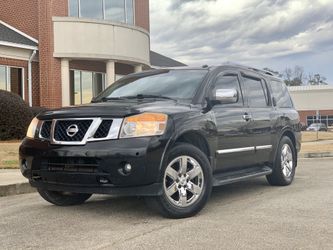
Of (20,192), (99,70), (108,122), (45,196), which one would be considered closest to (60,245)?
(108,122)

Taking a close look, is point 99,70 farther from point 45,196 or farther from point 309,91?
point 309,91

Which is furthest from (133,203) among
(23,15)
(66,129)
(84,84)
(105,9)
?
(105,9)

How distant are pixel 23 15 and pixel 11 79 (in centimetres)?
317

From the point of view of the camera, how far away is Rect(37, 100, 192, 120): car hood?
6.02 metres

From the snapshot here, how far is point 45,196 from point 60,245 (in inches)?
81.9

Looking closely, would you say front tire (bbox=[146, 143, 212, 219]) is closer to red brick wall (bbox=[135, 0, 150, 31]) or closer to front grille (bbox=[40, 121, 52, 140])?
front grille (bbox=[40, 121, 52, 140])

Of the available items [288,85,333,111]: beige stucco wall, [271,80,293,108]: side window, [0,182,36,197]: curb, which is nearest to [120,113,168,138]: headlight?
[0,182,36,197]: curb

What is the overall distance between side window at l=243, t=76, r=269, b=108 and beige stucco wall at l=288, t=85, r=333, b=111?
75.7 meters

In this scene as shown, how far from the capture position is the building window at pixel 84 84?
24.0 metres

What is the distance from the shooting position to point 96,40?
23094mm

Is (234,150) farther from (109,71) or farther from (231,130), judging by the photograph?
(109,71)

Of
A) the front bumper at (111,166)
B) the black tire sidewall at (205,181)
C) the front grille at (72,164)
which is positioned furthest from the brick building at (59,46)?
the black tire sidewall at (205,181)

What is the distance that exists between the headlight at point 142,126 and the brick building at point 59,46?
1570 cm

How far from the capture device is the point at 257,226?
581 cm
